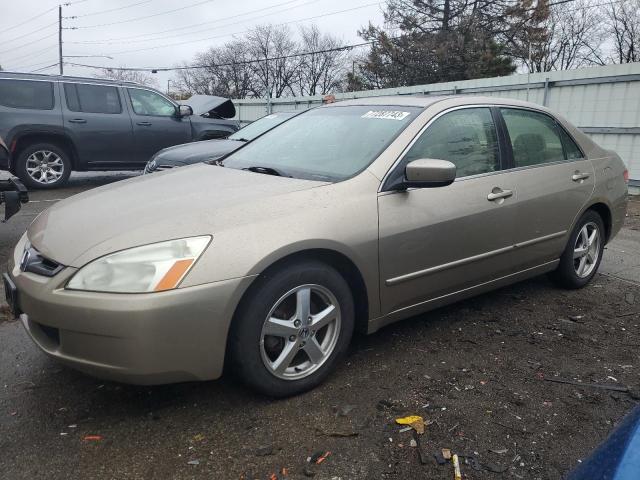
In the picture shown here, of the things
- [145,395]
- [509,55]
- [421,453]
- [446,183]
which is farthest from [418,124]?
[509,55]

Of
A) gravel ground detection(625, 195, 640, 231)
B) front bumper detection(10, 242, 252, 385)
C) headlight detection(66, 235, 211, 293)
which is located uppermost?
headlight detection(66, 235, 211, 293)

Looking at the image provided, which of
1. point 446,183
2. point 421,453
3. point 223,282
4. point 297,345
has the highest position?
point 446,183

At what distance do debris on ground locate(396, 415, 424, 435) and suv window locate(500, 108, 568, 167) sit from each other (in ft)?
6.82

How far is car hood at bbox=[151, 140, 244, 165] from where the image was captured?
7039 millimetres

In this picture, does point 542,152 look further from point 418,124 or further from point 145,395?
point 145,395

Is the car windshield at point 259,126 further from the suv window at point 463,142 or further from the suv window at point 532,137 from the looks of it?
the suv window at point 463,142

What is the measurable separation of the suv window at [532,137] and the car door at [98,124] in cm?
752

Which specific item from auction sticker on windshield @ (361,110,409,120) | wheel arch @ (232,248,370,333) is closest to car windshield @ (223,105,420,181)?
auction sticker on windshield @ (361,110,409,120)

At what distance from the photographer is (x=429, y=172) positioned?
9.78ft

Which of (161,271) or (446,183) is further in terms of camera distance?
(446,183)

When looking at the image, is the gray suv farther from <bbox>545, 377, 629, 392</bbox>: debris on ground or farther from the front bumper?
<bbox>545, 377, 629, 392</bbox>: debris on ground

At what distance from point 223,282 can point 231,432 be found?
0.70 meters

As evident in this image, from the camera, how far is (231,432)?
8.19 feet

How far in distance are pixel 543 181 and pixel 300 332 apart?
2.31 meters
